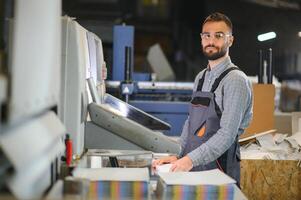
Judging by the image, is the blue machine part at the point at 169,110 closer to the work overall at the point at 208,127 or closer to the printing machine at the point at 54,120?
the printing machine at the point at 54,120

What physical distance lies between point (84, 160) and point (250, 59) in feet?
22.5

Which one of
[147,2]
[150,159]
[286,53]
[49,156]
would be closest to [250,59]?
[286,53]

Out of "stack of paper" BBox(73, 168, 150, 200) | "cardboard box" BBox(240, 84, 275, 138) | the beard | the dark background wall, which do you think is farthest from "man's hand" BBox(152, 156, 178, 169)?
the dark background wall

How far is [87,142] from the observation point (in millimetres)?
2363

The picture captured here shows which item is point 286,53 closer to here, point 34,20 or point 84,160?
point 84,160

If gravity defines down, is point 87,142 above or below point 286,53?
below

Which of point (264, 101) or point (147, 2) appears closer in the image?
point (264, 101)

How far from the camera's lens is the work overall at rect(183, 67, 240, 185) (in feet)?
8.03

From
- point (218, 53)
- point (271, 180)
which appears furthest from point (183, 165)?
point (271, 180)

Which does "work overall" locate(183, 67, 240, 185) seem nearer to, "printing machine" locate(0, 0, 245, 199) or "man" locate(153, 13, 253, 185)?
"man" locate(153, 13, 253, 185)

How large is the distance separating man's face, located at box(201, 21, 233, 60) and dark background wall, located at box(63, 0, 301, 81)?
5.45m

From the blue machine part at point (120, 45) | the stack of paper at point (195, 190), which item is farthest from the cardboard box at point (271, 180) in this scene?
the blue machine part at point (120, 45)

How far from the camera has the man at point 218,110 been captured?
2342mm

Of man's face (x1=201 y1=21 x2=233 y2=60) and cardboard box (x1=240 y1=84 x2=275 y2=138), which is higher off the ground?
man's face (x1=201 y1=21 x2=233 y2=60)
